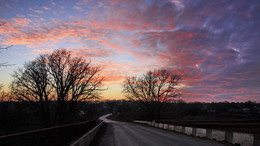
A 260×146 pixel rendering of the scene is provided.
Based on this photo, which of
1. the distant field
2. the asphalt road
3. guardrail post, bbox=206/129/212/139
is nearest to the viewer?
the asphalt road

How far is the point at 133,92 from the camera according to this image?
221 feet

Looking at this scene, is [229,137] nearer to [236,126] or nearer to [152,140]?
[152,140]

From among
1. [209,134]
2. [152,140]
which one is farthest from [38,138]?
[209,134]

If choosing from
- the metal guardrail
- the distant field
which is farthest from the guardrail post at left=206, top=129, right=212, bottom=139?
the metal guardrail

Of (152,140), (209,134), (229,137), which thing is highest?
(229,137)

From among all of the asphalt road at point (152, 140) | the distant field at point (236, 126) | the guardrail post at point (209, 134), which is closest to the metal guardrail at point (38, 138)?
the asphalt road at point (152, 140)

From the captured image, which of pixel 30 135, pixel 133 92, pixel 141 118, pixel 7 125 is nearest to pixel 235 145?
pixel 30 135

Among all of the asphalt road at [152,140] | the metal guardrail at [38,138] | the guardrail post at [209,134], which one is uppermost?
the metal guardrail at [38,138]

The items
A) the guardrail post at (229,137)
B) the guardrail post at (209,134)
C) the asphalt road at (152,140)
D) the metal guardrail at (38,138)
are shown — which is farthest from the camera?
the guardrail post at (209,134)

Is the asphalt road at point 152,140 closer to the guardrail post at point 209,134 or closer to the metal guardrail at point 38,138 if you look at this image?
the guardrail post at point 209,134

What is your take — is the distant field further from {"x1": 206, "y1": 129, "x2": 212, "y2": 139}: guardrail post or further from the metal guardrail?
the metal guardrail

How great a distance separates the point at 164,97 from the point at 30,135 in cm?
5941

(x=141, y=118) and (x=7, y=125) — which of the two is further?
(x=141, y=118)

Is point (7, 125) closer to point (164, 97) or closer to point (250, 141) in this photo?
point (164, 97)
